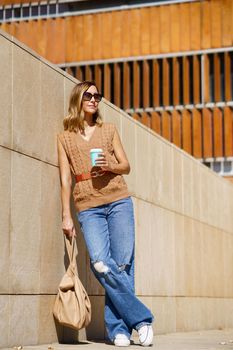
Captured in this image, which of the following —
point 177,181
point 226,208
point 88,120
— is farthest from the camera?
point 226,208

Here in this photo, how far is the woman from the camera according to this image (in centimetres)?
711

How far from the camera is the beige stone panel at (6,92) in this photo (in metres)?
6.57

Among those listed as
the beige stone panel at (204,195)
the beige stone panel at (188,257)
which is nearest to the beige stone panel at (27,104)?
the beige stone panel at (188,257)

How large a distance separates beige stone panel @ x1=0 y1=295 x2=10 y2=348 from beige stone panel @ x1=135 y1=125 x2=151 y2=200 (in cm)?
376

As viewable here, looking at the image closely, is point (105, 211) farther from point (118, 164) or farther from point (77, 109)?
point (77, 109)

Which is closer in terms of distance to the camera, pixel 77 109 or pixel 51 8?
pixel 77 109

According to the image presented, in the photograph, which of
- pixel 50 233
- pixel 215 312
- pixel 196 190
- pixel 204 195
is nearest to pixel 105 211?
pixel 50 233

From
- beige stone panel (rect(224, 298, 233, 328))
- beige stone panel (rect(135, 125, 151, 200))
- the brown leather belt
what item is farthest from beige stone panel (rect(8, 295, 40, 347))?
beige stone panel (rect(224, 298, 233, 328))

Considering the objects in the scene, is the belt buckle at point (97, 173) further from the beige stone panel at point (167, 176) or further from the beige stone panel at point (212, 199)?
the beige stone panel at point (212, 199)

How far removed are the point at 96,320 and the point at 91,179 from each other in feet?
5.66

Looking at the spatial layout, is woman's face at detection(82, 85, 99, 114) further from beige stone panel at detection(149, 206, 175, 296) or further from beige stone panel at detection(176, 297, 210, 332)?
beige stone panel at detection(176, 297, 210, 332)

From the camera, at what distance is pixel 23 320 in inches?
264

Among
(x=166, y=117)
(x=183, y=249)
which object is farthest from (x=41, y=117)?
(x=166, y=117)

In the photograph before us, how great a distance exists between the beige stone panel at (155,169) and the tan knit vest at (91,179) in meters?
Answer: 3.28
